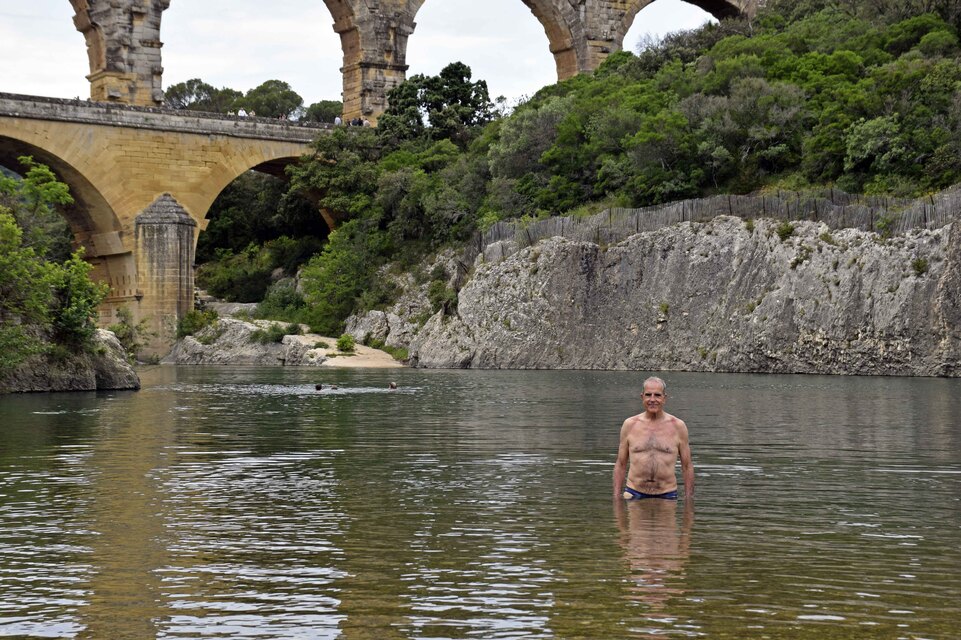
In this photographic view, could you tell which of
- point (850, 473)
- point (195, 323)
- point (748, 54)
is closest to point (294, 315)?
point (195, 323)

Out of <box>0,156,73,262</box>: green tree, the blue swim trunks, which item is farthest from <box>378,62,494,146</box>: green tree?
the blue swim trunks

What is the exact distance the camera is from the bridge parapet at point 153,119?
52.8 meters

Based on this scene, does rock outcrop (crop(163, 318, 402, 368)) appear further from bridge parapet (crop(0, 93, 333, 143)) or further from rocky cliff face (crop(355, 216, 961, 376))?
bridge parapet (crop(0, 93, 333, 143))

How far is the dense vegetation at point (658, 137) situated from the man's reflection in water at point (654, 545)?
28.9 m

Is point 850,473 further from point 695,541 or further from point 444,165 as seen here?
point 444,165

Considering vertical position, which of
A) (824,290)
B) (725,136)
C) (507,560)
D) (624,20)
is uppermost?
(624,20)

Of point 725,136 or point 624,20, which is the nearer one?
point 725,136

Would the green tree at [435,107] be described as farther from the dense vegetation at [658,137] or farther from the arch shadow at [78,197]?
the arch shadow at [78,197]

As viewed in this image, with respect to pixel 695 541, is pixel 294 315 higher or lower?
higher

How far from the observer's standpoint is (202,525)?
1099 cm

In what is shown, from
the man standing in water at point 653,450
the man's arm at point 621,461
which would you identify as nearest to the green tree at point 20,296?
the man's arm at point 621,461

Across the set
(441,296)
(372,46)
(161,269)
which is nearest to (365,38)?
(372,46)

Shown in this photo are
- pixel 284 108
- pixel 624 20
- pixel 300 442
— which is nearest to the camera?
pixel 300 442

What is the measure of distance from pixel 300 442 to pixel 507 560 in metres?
9.33
